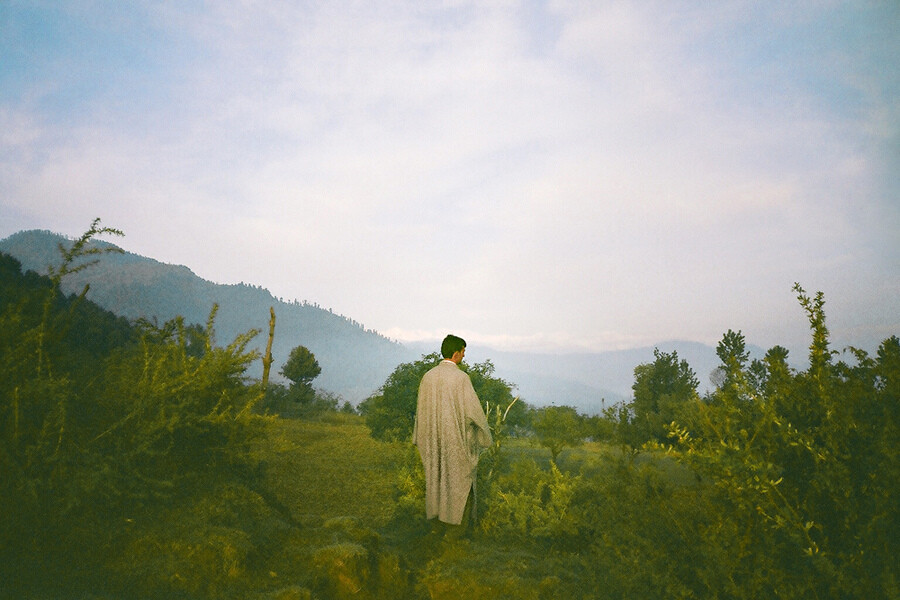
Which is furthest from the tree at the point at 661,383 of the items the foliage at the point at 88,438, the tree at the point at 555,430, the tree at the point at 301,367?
the tree at the point at 301,367

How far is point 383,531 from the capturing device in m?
5.73

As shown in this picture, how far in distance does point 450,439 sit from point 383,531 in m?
1.62

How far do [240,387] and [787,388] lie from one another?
4.70 meters

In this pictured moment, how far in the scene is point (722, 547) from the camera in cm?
246

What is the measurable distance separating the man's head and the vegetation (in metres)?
1.89

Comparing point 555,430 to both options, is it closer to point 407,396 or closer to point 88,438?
point 407,396

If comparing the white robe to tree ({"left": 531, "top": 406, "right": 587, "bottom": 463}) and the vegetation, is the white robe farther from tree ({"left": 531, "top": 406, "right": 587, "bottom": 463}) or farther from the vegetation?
tree ({"left": 531, "top": 406, "right": 587, "bottom": 463})

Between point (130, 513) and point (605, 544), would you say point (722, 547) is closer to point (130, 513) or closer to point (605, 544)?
point (605, 544)

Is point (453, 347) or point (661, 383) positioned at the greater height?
point (661, 383)

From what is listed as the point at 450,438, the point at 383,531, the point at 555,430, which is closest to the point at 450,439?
the point at 450,438

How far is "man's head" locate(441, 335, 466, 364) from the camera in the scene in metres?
5.38

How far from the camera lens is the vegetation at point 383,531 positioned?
7.47ft

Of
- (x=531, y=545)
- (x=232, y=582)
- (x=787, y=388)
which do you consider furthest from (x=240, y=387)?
(x=787, y=388)

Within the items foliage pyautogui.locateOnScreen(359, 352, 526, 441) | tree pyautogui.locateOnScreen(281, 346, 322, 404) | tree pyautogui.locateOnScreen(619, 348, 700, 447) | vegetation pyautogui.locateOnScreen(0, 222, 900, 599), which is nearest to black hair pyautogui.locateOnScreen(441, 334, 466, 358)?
vegetation pyautogui.locateOnScreen(0, 222, 900, 599)
